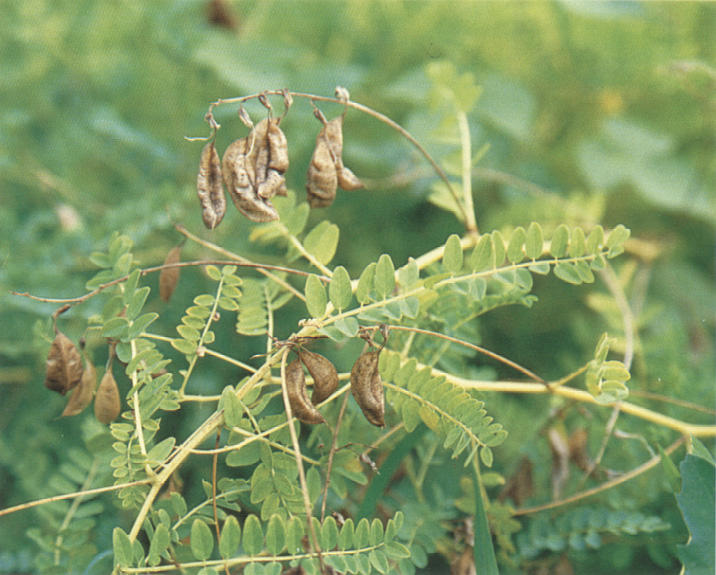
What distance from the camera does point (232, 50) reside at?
108cm

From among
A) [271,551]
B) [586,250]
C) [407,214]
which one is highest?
[586,250]

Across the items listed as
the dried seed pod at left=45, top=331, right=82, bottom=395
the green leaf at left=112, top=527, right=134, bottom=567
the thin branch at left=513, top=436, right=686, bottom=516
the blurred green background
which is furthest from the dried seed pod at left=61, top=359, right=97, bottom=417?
the thin branch at left=513, top=436, right=686, bottom=516

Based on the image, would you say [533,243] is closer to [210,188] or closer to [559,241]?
[559,241]

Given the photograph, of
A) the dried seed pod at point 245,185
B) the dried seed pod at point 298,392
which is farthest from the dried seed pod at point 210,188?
the dried seed pod at point 298,392

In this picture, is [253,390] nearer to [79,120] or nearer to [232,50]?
[232,50]

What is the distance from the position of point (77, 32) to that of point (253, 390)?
109 cm

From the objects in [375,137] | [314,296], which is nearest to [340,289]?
[314,296]

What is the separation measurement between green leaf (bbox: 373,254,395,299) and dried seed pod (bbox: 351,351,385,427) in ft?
0.16

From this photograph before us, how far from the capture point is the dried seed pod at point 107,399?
17.5 inches

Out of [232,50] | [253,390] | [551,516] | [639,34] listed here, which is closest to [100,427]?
[253,390]

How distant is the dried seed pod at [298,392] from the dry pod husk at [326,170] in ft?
0.42

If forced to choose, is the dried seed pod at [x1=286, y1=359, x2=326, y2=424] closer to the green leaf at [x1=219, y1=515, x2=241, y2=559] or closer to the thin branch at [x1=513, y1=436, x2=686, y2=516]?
the green leaf at [x1=219, y1=515, x2=241, y2=559]

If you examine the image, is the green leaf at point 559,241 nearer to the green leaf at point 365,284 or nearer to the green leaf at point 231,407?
the green leaf at point 365,284

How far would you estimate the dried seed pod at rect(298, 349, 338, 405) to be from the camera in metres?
0.41
